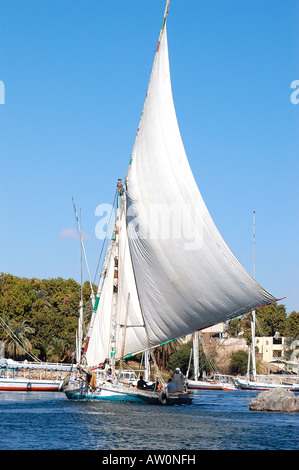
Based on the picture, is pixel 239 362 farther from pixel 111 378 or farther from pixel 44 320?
pixel 111 378

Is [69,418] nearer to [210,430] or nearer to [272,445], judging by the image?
[210,430]

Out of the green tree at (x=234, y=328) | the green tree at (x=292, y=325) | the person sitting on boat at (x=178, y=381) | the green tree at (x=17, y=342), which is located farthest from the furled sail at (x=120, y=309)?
the green tree at (x=234, y=328)

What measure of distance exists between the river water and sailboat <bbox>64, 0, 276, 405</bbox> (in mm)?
4106

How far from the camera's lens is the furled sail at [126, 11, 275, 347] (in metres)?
32.9

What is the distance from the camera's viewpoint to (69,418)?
1165 inches

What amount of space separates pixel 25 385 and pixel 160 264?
29.0m

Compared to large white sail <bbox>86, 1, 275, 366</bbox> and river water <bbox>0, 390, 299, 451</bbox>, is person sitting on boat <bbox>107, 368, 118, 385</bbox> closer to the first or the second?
large white sail <bbox>86, 1, 275, 366</bbox>

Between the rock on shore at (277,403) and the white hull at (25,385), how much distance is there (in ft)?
88.0

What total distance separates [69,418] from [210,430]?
640 centimetres

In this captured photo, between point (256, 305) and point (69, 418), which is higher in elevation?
point (256, 305)

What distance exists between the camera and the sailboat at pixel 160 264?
3331 centimetres

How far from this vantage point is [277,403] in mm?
36375

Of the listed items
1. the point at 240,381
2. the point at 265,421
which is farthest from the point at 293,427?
the point at 240,381

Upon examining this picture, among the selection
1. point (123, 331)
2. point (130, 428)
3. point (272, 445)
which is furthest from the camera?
point (123, 331)
